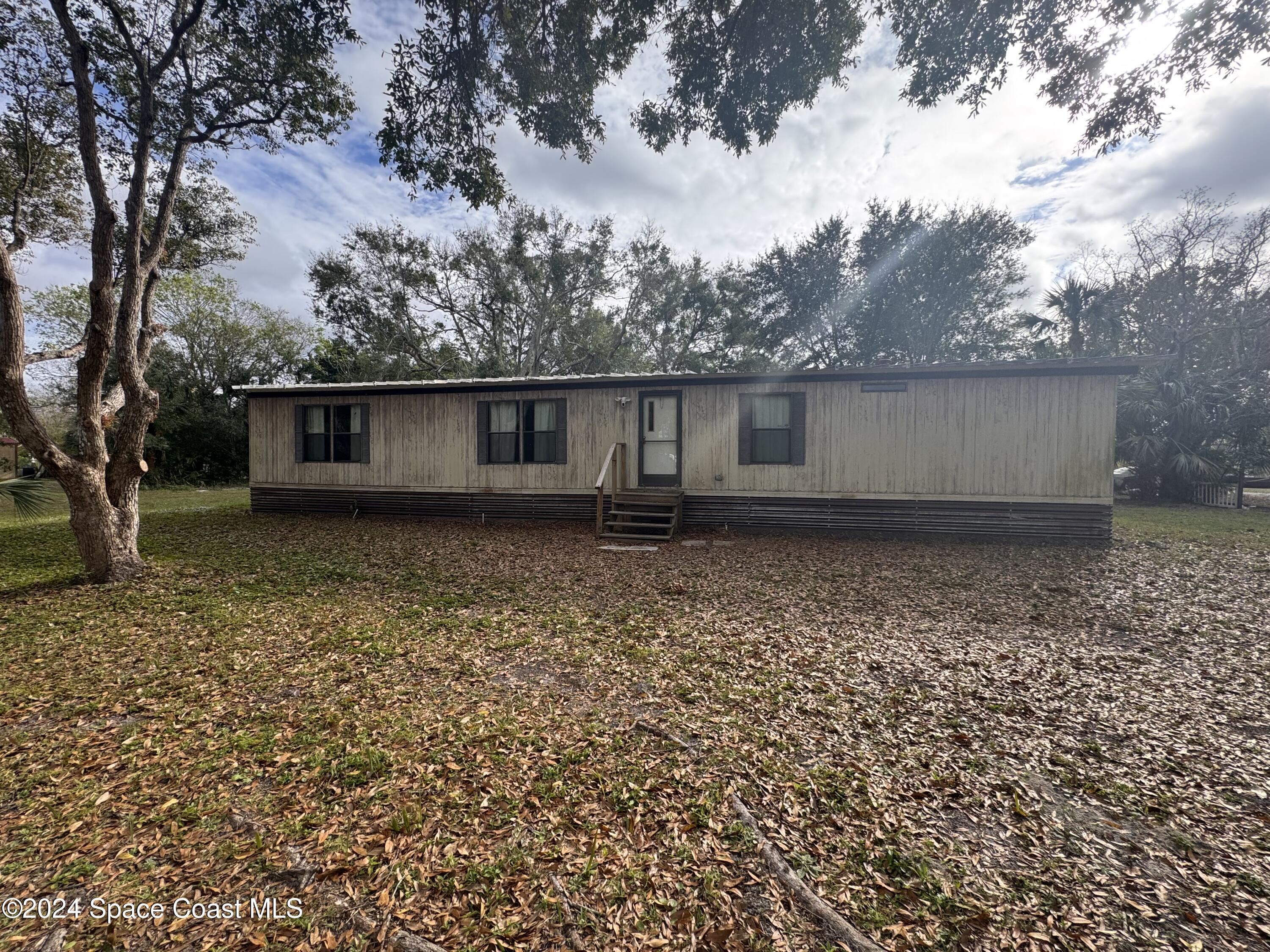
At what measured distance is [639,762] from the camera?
2.52m

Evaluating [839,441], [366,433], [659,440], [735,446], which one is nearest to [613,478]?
[659,440]

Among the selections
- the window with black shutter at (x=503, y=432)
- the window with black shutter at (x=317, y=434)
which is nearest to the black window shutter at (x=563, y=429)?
the window with black shutter at (x=503, y=432)

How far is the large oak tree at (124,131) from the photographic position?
530 centimetres

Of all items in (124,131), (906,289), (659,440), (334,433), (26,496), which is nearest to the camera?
(26,496)

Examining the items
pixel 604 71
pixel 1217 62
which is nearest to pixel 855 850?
pixel 604 71

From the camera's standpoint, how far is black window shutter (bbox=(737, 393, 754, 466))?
8953mm

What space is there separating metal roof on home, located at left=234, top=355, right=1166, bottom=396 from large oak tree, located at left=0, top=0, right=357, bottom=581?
11.4ft

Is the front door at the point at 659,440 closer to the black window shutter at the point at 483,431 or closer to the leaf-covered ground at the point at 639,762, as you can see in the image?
the black window shutter at the point at 483,431

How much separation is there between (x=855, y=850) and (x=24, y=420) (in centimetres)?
800

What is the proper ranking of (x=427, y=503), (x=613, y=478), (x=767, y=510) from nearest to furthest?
(x=767, y=510) < (x=613, y=478) < (x=427, y=503)

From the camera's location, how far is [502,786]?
2.33 metres

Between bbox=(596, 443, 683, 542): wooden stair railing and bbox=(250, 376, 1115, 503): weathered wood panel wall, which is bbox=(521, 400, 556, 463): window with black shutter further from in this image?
bbox=(596, 443, 683, 542): wooden stair railing

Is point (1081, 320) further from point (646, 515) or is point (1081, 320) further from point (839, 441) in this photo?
point (646, 515)

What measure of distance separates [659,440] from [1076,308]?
45.4 ft
